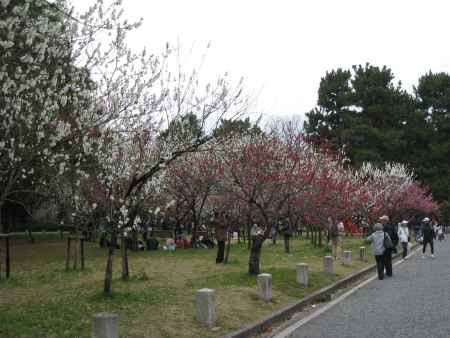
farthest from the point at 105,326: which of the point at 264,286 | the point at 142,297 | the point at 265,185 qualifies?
the point at 265,185

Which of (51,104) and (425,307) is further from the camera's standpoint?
(425,307)

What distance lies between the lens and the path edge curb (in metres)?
9.24

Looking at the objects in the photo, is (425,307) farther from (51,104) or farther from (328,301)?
(51,104)

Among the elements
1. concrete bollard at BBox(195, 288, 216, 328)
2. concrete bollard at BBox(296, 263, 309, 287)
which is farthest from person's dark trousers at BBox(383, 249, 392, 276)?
concrete bollard at BBox(195, 288, 216, 328)

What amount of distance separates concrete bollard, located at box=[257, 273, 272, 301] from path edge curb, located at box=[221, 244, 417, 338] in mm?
501

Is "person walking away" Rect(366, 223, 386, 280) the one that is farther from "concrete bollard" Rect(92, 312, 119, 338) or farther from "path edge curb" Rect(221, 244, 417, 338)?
"concrete bollard" Rect(92, 312, 119, 338)

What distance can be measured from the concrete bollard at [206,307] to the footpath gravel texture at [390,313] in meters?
1.28

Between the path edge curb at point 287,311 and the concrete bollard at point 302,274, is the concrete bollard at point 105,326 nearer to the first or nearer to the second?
the path edge curb at point 287,311

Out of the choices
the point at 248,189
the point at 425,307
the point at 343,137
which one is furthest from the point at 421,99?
the point at 425,307

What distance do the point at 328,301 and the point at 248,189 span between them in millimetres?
4676

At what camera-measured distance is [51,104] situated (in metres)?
9.73

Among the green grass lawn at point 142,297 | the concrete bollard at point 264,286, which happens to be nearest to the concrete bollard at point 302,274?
the green grass lawn at point 142,297

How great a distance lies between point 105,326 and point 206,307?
2411 mm

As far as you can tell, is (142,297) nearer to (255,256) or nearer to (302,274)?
(255,256)
